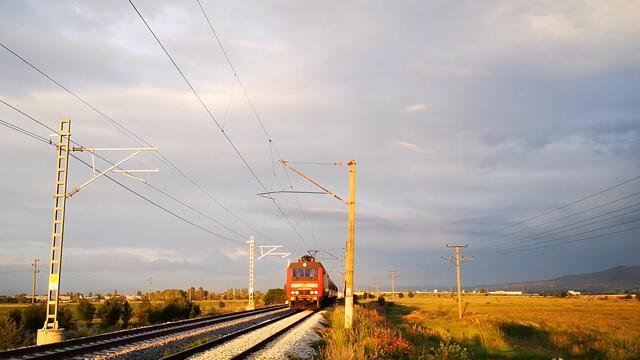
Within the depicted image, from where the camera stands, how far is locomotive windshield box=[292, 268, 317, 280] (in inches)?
1870

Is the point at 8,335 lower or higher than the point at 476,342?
higher

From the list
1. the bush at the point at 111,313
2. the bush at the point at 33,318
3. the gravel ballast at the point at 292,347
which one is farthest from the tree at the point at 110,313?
the gravel ballast at the point at 292,347

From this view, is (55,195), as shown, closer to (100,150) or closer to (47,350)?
(100,150)

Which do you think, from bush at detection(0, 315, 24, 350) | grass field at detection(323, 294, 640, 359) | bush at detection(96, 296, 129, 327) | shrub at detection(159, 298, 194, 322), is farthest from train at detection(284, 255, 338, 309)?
bush at detection(0, 315, 24, 350)

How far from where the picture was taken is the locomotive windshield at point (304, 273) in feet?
156

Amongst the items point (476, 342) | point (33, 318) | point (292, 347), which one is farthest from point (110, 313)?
point (476, 342)

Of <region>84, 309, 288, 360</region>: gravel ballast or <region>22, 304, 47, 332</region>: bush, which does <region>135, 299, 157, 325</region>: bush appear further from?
<region>84, 309, 288, 360</region>: gravel ballast

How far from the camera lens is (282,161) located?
2894 cm

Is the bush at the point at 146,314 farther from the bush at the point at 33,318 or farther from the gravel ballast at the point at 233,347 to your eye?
the gravel ballast at the point at 233,347

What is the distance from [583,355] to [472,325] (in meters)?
13.9

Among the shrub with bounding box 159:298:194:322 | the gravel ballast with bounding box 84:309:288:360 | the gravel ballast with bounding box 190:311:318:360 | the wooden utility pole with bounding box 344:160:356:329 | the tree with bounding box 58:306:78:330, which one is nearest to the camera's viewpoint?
the gravel ballast with bounding box 84:309:288:360

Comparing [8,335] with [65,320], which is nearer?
[8,335]

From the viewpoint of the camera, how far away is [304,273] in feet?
157

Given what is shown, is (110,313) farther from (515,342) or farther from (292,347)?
(515,342)
